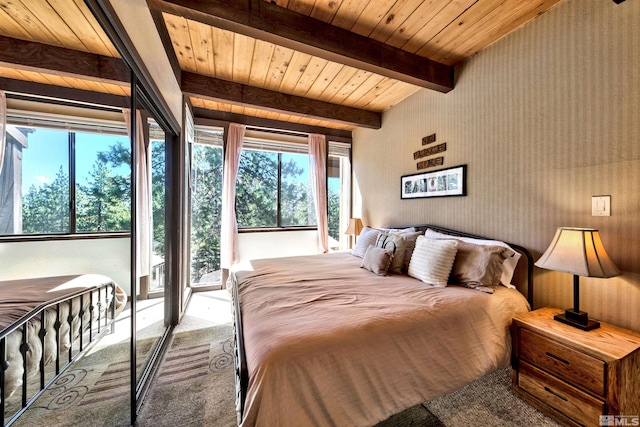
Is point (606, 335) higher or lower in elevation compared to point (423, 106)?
lower

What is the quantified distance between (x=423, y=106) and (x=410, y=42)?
950 mm

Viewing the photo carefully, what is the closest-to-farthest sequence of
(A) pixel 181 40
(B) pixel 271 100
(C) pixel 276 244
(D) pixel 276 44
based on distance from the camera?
(D) pixel 276 44 → (A) pixel 181 40 → (B) pixel 271 100 → (C) pixel 276 244

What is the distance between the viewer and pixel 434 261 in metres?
2.10

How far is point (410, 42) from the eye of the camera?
90.1 inches

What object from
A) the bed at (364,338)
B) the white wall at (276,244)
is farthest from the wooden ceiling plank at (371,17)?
Result: the white wall at (276,244)

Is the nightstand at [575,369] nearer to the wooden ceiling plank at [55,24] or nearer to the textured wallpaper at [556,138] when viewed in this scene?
the textured wallpaper at [556,138]

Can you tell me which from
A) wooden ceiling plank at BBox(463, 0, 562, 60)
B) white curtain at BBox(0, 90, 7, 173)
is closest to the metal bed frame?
white curtain at BBox(0, 90, 7, 173)

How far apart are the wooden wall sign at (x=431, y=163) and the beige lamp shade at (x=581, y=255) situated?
4.61ft

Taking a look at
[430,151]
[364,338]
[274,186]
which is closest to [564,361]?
[364,338]

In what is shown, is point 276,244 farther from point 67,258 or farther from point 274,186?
point 67,258

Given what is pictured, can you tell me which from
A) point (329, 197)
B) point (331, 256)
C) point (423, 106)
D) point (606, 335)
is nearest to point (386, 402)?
point (606, 335)

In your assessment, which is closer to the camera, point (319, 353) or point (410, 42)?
point (319, 353)

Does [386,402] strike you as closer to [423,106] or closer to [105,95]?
[105,95]

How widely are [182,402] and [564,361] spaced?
7.98 feet
